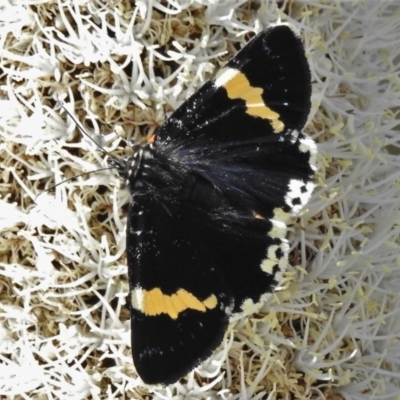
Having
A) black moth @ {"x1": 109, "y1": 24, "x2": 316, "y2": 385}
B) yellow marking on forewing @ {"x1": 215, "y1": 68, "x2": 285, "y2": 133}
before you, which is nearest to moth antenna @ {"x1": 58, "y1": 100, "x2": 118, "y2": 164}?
black moth @ {"x1": 109, "y1": 24, "x2": 316, "y2": 385}

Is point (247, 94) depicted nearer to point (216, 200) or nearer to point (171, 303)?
point (216, 200)

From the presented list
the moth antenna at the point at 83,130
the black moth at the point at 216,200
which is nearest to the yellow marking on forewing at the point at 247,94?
the black moth at the point at 216,200

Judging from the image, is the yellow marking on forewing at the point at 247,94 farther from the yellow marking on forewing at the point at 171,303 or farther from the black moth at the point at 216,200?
the yellow marking on forewing at the point at 171,303

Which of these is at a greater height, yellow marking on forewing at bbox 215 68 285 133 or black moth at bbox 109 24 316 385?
yellow marking on forewing at bbox 215 68 285 133

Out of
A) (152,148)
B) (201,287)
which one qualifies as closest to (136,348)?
(201,287)

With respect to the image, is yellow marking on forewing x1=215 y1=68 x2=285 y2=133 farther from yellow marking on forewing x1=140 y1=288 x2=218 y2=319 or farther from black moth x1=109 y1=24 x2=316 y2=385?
yellow marking on forewing x1=140 y1=288 x2=218 y2=319

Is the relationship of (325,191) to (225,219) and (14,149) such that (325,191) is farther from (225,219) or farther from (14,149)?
(14,149)
